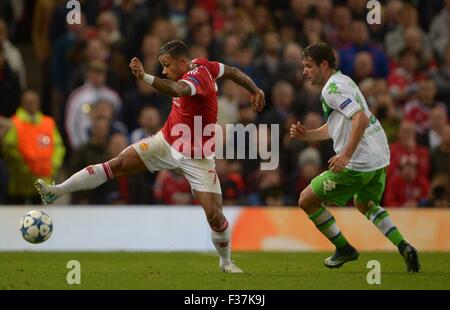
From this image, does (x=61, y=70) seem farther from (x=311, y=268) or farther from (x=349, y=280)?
(x=349, y=280)

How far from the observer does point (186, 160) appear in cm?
1115

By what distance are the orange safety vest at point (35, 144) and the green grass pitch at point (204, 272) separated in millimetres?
1759

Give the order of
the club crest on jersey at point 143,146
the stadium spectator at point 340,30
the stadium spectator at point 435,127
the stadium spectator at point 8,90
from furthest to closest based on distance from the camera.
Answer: the stadium spectator at point 340,30 → the stadium spectator at point 435,127 → the stadium spectator at point 8,90 → the club crest on jersey at point 143,146

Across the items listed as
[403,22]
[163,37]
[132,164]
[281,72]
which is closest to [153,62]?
[163,37]

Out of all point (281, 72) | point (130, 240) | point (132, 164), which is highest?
point (281, 72)

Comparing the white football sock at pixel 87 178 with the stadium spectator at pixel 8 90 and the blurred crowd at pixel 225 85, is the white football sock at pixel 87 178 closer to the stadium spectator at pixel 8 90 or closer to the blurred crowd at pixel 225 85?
the blurred crowd at pixel 225 85

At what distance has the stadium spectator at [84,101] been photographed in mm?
16344

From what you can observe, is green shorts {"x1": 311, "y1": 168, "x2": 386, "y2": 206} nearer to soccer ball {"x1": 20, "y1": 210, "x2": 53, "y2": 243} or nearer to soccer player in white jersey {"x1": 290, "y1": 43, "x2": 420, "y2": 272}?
soccer player in white jersey {"x1": 290, "y1": 43, "x2": 420, "y2": 272}

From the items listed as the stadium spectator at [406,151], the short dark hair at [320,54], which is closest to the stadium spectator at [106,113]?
the stadium spectator at [406,151]

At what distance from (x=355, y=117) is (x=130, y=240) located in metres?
5.77

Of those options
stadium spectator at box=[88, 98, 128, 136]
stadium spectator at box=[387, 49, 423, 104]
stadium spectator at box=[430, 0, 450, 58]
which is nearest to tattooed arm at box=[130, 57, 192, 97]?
stadium spectator at box=[88, 98, 128, 136]

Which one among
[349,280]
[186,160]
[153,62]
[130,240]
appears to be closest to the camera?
[349,280]

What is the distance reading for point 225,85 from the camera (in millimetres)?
16656

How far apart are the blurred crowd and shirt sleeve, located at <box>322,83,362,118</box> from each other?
5.40 meters
